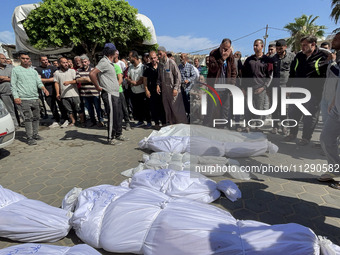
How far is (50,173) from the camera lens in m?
3.37

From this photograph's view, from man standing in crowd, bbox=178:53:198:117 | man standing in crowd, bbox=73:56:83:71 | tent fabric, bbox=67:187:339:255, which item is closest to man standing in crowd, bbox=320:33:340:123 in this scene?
tent fabric, bbox=67:187:339:255

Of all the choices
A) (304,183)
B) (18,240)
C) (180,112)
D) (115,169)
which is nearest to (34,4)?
(180,112)

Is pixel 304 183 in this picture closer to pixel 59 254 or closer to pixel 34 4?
pixel 59 254

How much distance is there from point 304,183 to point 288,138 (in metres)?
1.82

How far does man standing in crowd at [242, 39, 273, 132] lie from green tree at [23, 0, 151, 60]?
37.1 ft

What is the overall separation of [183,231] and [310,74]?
11.9ft

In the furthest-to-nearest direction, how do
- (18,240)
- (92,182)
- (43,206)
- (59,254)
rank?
(92,182), (43,206), (18,240), (59,254)

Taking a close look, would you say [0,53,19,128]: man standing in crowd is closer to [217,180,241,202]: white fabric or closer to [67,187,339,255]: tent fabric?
[67,187,339,255]: tent fabric

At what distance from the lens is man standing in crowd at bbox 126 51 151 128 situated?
5402 mm

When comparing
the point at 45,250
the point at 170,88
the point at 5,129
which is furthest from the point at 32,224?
the point at 170,88

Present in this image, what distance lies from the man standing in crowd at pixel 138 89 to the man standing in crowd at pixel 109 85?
1215 mm

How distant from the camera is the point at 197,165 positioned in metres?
3.08

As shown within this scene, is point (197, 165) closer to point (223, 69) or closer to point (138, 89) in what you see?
point (223, 69)

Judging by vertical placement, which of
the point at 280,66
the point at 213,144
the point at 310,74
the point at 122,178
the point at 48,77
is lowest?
the point at 122,178
